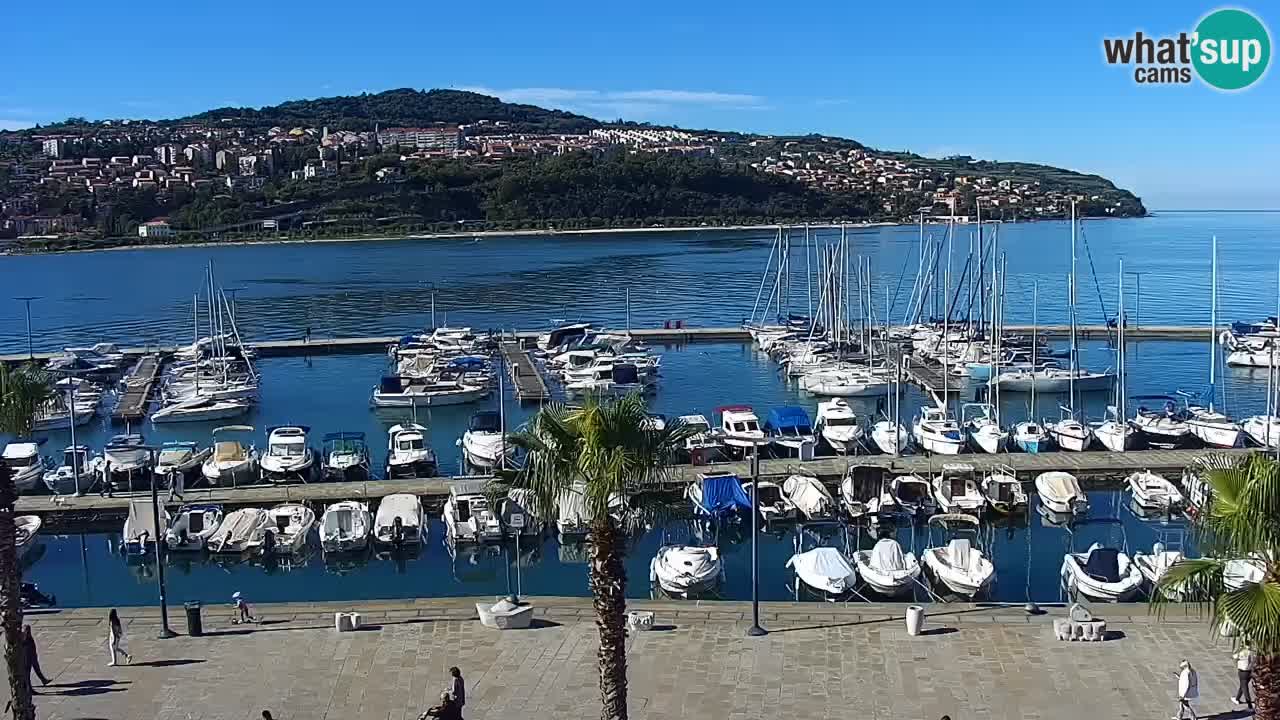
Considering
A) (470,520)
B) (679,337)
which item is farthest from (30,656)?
(679,337)

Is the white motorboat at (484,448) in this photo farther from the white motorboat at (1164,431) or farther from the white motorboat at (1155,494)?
the white motorboat at (1164,431)

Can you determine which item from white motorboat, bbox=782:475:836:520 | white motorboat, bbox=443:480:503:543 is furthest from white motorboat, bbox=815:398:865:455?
white motorboat, bbox=443:480:503:543

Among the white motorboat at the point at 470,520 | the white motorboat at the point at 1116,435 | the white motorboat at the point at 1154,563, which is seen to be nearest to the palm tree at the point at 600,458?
the white motorboat at the point at 1154,563

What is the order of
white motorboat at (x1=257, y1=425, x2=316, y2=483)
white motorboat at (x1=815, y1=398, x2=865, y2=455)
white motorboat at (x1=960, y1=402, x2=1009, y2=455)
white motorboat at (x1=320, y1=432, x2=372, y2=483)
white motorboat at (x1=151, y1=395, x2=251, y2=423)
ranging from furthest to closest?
1. white motorboat at (x1=151, y1=395, x2=251, y2=423)
2. white motorboat at (x1=815, y1=398, x2=865, y2=455)
3. white motorboat at (x1=960, y1=402, x2=1009, y2=455)
4. white motorboat at (x1=320, y1=432, x2=372, y2=483)
5. white motorboat at (x1=257, y1=425, x2=316, y2=483)

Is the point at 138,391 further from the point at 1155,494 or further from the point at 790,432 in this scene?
the point at 1155,494

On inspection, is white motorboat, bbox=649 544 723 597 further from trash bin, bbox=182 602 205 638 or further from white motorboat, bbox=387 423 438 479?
white motorboat, bbox=387 423 438 479

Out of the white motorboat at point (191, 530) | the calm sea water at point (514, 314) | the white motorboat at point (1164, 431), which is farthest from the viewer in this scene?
the white motorboat at point (1164, 431)

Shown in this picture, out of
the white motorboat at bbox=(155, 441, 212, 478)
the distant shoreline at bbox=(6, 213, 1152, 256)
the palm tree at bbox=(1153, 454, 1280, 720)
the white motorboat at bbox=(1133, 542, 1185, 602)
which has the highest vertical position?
the distant shoreline at bbox=(6, 213, 1152, 256)
